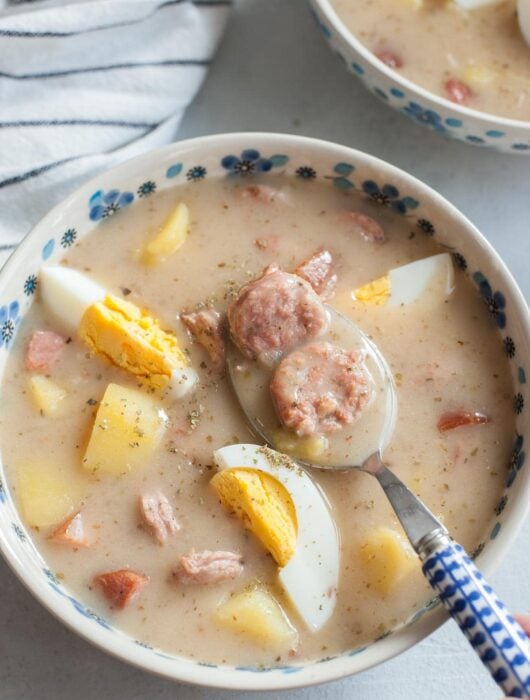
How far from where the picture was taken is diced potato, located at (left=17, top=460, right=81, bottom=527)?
2.32 meters

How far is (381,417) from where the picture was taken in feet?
7.73

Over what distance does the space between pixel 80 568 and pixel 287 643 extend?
18.7 inches

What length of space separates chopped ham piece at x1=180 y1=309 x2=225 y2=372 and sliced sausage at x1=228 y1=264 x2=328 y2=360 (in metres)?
0.05

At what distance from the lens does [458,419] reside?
239 centimetres

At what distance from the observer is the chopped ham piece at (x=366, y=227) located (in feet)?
8.42

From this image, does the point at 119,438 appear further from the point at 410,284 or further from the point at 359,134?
the point at 359,134

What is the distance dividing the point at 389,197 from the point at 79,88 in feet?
2.91

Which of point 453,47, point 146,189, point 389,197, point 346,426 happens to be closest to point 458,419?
point 346,426

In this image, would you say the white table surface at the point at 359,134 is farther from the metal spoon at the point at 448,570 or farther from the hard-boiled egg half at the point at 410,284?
the metal spoon at the point at 448,570

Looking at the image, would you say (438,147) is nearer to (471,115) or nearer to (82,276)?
(471,115)

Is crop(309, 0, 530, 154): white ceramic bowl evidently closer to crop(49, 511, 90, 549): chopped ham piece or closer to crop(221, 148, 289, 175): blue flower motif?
crop(221, 148, 289, 175): blue flower motif

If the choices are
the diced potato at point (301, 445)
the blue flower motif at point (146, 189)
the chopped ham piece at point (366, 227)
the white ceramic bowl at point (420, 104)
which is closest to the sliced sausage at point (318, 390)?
the diced potato at point (301, 445)

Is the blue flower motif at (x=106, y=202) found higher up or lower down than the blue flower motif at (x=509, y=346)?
lower down

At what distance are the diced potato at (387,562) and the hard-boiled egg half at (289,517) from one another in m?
0.08
